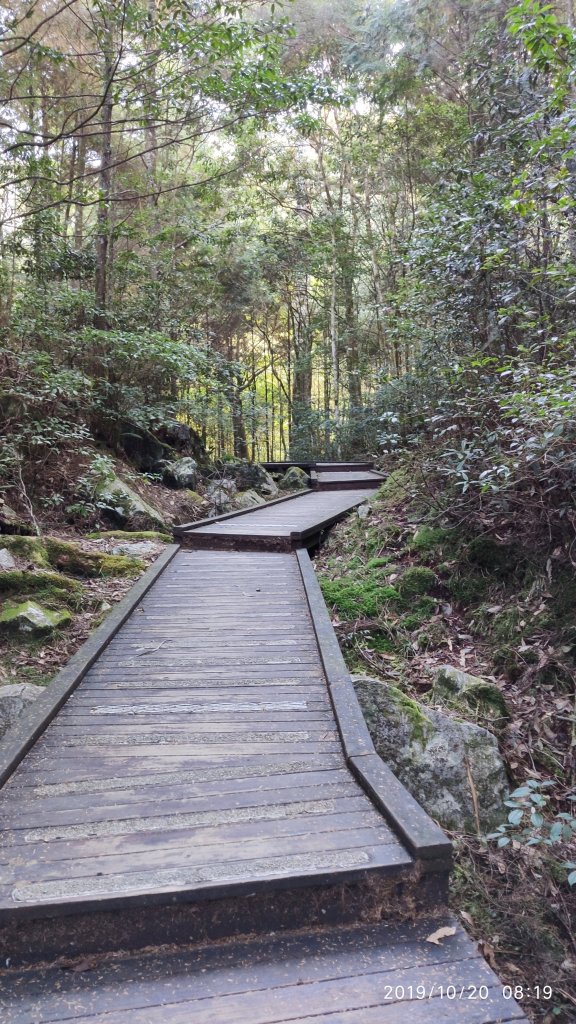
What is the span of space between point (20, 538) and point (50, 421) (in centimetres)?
226

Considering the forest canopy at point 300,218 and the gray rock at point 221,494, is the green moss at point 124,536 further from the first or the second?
the gray rock at point 221,494

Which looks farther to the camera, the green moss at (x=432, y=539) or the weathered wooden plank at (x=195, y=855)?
the green moss at (x=432, y=539)

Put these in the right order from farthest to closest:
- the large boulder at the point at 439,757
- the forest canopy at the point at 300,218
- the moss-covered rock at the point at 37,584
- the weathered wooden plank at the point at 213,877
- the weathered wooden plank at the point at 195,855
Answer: the forest canopy at the point at 300,218 → the moss-covered rock at the point at 37,584 → the large boulder at the point at 439,757 → the weathered wooden plank at the point at 195,855 → the weathered wooden plank at the point at 213,877

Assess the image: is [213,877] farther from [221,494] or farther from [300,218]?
[300,218]

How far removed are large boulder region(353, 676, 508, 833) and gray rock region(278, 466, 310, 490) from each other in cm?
1125

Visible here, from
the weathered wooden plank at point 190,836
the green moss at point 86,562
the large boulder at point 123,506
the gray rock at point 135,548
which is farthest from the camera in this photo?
the large boulder at point 123,506

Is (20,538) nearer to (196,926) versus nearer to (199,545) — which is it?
(199,545)

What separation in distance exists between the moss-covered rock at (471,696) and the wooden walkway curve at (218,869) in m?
1.29

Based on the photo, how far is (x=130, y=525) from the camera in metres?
8.91

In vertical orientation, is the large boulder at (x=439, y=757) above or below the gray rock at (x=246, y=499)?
below

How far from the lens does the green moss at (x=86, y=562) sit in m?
6.42

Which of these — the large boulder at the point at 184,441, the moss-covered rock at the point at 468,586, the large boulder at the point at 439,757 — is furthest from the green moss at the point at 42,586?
the large boulder at the point at 184,441

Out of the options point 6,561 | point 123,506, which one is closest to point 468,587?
point 6,561

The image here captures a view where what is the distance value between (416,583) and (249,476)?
365 inches
